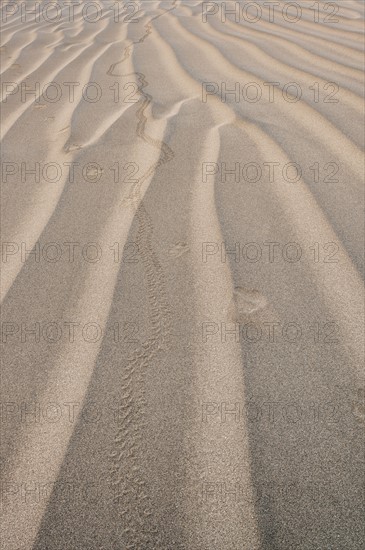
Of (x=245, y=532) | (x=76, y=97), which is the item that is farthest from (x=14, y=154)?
(x=245, y=532)

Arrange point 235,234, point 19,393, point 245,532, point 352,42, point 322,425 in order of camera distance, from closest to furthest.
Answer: point 245,532, point 322,425, point 19,393, point 235,234, point 352,42

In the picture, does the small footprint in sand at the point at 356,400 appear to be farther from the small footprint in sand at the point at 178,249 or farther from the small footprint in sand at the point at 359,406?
the small footprint in sand at the point at 178,249

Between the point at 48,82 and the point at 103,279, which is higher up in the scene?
the point at 48,82

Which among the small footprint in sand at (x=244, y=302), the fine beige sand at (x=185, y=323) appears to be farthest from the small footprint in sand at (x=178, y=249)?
the small footprint in sand at (x=244, y=302)

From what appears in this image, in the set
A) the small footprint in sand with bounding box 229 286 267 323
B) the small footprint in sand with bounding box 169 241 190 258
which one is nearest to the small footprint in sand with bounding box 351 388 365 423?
the small footprint in sand with bounding box 229 286 267 323

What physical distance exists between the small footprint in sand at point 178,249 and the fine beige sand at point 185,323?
1 centimetres

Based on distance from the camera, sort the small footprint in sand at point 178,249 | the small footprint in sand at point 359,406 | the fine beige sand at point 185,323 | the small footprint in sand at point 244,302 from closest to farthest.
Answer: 1. the fine beige sand at point 185,323
2. the small footprint in sand at point 359,406
3. the small footprint in sand at point 244,302
4. the small footprint in sand at point 178,249

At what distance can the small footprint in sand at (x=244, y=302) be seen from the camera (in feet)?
3.41

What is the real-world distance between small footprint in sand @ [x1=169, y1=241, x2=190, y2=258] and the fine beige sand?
10 millimetres

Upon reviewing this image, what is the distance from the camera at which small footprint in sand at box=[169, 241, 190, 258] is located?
4.10 feet

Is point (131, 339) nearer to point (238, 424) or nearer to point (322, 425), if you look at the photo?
point (238, 424)

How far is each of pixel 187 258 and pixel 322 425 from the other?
0.58m

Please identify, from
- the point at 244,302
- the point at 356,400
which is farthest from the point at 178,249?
the point at 356,400

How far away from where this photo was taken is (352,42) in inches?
118
